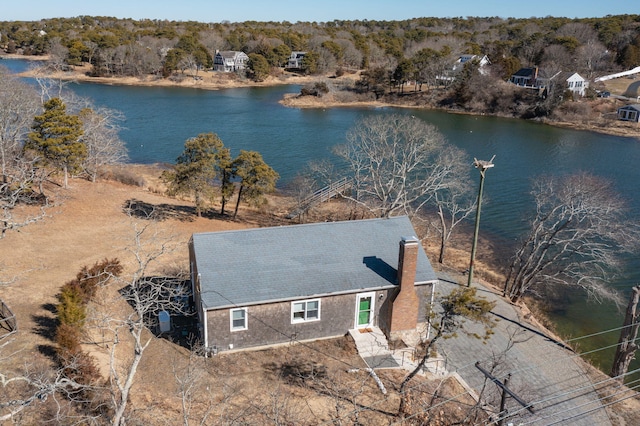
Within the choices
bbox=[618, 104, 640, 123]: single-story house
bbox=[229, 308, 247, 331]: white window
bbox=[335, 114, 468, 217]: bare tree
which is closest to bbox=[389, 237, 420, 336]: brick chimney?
bbox=[229, 308, 247, 331]: white window

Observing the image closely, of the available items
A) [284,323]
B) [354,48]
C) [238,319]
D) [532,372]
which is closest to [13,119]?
[238,319]

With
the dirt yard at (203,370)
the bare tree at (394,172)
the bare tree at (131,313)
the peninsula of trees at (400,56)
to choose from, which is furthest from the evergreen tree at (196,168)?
the peninsula of trees at (400,56)

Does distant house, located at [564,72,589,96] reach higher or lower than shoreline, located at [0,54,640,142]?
higher

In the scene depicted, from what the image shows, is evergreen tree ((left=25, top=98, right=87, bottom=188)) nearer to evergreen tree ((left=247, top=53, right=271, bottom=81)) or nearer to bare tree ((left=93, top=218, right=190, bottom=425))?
bare tree ((left=93, top=218, right=190, bottom=425))

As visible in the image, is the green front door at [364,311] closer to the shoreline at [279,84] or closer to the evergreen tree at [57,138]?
the evergreen tree at [57,138]

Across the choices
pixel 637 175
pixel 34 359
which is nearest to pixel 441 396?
pixel 34 359

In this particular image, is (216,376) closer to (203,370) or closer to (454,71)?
(203,370)
